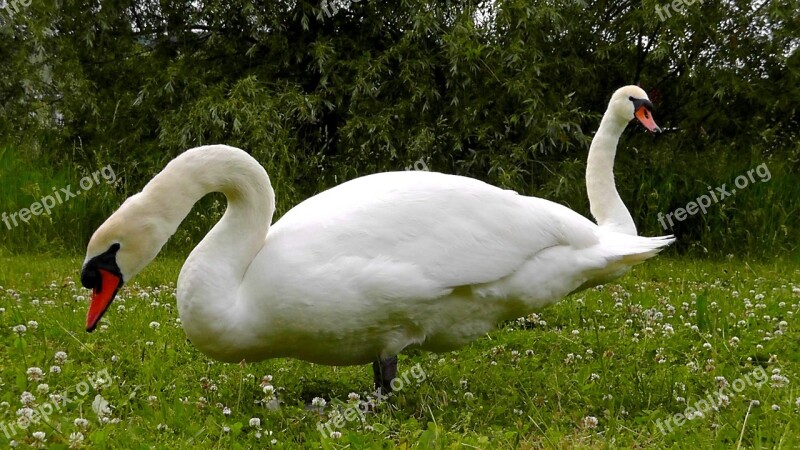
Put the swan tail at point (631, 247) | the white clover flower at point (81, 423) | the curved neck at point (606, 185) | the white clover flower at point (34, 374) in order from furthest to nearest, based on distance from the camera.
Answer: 1. the curved neck at point (606, 185)
2. the swan tail at point (631, 247)
3. the white clover flower at point (34, 374)
4. the white clover flower at point (81, 423)

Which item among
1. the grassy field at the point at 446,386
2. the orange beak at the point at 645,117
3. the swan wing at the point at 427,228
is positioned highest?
the orange beak at the point at 645,117

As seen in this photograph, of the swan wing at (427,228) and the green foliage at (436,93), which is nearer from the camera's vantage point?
the swan wing at (427,228)

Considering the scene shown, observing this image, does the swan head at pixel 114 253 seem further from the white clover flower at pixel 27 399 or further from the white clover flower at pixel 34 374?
the white clover flower at pixel 34 374

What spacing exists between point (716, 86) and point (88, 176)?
7885mm

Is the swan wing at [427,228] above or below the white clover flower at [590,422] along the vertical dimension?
above

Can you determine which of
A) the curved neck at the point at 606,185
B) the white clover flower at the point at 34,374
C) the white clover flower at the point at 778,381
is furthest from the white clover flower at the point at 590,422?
the curved neck at the point at 606,185

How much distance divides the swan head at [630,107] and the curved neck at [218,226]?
382 centimetres

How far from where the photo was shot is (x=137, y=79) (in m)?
11.1

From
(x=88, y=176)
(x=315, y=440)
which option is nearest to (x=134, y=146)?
(x=88, y=176)

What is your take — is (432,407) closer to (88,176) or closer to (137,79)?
(88,176)

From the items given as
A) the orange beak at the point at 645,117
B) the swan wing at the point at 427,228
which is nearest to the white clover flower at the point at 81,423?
the swan wing at the point at 427,228

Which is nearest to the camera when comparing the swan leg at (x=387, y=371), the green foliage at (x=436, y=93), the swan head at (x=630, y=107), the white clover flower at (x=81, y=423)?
the white clover flower at (x=81, y=423)

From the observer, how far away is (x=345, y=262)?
324cm

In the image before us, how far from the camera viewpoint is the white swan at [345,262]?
3.21m
